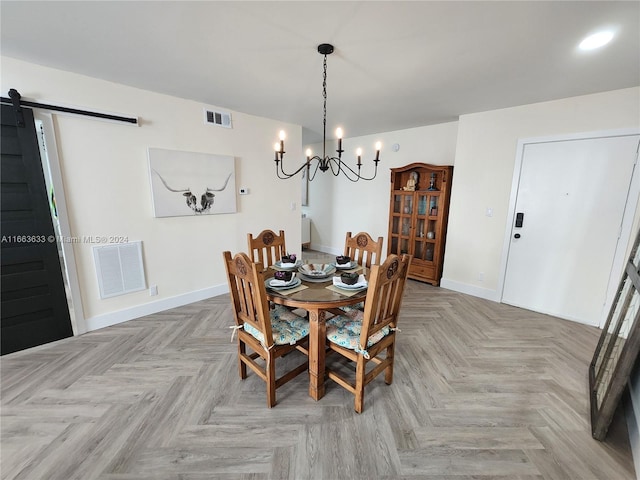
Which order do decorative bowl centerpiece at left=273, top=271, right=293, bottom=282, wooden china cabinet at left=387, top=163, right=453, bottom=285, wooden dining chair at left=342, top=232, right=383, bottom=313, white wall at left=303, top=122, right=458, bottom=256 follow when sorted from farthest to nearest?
white wall at left=303, top=122, right=458, bottom=256, wooden china cabinet at left=387, top=163, right=453, bottom=285, wooden dining chair at left=342, top=232, right=383, bottom=313, decorative bowl centerpiece at left=273, top=271, right=293, bottom=282

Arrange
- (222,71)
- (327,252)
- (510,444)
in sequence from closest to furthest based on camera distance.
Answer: (510,444) < (222,71) < (327,252)

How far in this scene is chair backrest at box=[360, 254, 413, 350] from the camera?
151 centimetres

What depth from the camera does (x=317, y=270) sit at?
2.22 metres

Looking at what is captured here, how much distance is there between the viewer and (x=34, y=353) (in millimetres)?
2303

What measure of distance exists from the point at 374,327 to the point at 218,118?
302 centimetres

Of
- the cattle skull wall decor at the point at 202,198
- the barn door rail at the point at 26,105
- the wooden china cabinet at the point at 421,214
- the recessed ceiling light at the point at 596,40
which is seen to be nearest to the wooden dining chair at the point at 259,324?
the cattle skull wall decor at the point at 202,198

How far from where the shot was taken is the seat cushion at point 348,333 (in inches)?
69.1

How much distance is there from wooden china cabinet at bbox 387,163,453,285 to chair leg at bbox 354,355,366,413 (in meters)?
2.76

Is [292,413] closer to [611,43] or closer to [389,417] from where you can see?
[389,417]

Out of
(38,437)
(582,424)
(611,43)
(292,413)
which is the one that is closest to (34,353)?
(38,437)

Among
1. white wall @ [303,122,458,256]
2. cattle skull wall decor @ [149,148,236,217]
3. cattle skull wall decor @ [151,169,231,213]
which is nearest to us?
cattle skull wall decor @ [149,148,236,217]

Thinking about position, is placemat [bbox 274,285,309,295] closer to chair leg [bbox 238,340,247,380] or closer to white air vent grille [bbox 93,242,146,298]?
chair leg [bbox 238,340,247,380]

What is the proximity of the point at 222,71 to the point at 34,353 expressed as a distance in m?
2.93

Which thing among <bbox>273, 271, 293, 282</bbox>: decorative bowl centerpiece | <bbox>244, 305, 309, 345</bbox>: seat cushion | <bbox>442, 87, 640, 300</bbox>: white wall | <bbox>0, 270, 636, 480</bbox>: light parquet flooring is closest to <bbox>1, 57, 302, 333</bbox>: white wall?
<bbox>0, 270, 636, 480</bbox>: light parquet flooring
